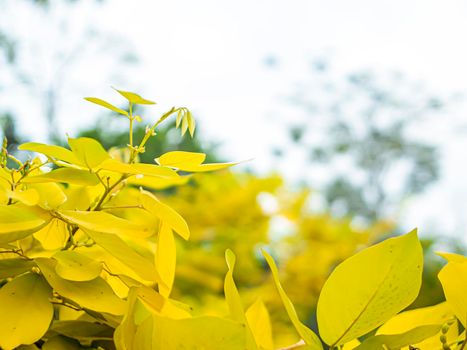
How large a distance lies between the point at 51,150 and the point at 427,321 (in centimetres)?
25

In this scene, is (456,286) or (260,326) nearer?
(456,286)

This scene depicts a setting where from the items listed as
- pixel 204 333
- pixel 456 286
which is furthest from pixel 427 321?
pixel 204 333

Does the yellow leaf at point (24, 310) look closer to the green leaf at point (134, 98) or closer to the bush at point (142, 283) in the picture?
the bush at point (142, 283)

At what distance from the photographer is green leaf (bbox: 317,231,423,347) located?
0.32 metres

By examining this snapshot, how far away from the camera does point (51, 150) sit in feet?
1.19

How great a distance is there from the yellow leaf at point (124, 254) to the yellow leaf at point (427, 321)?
0.14m

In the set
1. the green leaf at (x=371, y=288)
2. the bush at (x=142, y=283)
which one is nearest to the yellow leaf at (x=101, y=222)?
the bush at (x=142, y=283)

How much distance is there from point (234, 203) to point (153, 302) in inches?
73.1

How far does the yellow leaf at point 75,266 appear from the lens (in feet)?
1.11

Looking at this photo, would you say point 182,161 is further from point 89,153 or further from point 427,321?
point 427,321

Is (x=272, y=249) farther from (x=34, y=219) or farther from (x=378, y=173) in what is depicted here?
(x=378, y=173)

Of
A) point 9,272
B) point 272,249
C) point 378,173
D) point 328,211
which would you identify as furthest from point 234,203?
point 378,173

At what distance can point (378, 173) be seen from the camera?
1461cm

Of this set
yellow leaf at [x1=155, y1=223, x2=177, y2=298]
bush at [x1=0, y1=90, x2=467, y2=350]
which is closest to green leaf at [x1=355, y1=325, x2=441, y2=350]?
bush at [x1=0, y1=90, x2=467, y2=350]
